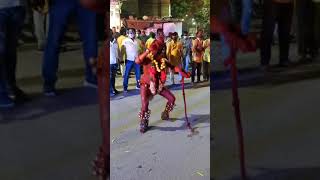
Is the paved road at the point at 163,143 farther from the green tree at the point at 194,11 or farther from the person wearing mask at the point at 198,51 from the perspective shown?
the green tree at the point at 194,11

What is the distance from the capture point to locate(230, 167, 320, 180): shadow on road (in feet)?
9.95

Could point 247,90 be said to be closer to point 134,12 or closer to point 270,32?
point 270,32

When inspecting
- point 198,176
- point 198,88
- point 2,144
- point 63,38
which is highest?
point 63,38

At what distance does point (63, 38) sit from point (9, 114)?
481 millimetres

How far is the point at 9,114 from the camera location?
110 inches

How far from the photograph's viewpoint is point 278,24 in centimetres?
297

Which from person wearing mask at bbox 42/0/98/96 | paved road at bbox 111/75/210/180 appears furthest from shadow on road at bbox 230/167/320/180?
person wearing mask at bbox 42/0/98/96

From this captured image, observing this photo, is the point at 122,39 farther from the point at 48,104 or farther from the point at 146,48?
the point at 48,104

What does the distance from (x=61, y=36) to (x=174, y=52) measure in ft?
2.12

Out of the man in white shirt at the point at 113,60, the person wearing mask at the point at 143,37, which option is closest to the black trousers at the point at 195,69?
the person wearing mask at the point at 143,37

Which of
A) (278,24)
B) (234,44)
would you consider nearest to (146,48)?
(234,44)

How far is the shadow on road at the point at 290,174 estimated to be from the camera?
3031 mm

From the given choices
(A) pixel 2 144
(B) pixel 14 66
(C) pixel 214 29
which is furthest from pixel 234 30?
(A) pixel 2 144

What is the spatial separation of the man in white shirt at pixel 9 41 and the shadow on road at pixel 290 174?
133cm
